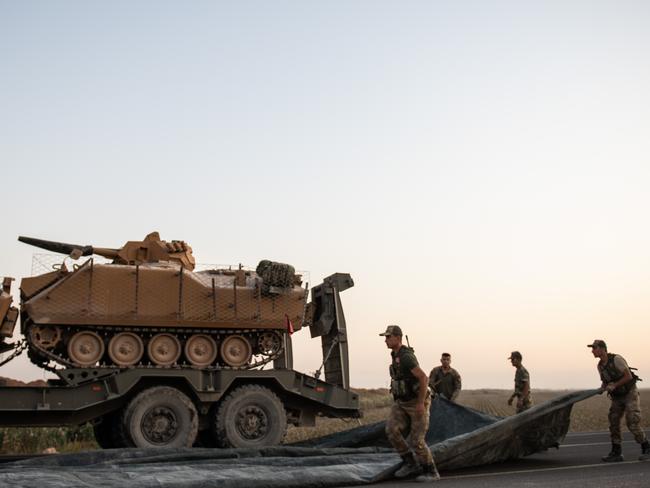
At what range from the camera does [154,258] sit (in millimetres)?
16062

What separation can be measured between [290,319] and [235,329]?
43.5 inches

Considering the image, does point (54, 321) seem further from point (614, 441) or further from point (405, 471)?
point (614, 441)

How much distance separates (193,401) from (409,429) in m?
5.90

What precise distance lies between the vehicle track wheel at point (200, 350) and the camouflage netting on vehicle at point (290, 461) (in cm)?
326

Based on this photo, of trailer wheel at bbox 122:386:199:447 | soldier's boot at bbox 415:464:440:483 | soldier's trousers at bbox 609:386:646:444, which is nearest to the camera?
soldier's boot at bbox 415:464:440:483

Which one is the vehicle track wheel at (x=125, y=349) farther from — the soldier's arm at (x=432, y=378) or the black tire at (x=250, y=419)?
the soldier's arm at (x=432, y=378)

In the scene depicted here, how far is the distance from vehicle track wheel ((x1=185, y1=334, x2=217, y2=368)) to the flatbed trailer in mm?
352

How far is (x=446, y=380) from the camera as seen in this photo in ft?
53.4

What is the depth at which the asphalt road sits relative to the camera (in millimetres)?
9258

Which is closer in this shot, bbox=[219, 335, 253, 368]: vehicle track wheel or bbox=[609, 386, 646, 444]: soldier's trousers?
bbox=[609, 386, 646, 444]: soldier's trousers

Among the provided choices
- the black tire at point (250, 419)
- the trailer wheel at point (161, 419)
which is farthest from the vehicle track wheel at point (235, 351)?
the trailer wheel at point (161, 419)

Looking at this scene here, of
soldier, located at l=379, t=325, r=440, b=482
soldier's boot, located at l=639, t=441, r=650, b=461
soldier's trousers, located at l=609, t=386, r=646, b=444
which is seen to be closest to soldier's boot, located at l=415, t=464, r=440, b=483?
soldier, located at l=379, t=325, r=440, b=482

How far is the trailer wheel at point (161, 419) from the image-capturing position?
46.8 feet

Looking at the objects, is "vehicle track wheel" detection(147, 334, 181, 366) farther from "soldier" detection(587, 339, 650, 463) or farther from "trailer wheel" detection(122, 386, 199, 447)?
"soldier" detection(587, 339, 650, 463)
